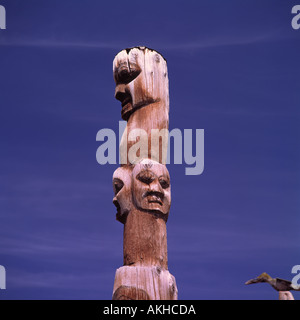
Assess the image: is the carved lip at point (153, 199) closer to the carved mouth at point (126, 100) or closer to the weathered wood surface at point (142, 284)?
the weathered wood surface at point (142, 284)

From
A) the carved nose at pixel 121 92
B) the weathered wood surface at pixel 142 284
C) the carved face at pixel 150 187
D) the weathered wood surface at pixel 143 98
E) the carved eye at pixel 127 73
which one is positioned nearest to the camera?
the weathered wood surface at pixel 142 284

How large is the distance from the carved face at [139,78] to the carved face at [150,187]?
989 mm

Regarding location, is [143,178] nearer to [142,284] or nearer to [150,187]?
[150,187]

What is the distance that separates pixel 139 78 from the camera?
327 inches

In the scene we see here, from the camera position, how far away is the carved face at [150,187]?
24.8 ft

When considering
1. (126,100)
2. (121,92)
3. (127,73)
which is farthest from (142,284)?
(127,73)

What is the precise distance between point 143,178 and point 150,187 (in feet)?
0.49

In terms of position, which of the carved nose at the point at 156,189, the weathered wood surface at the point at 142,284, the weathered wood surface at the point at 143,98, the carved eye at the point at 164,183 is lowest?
the weathered wood surface at the point at 142,284

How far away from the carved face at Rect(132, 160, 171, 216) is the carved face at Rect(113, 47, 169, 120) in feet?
3.25

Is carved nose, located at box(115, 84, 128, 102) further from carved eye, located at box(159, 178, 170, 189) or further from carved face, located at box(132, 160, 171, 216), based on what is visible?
carved eye, located at box(159, 178, 170, 189)

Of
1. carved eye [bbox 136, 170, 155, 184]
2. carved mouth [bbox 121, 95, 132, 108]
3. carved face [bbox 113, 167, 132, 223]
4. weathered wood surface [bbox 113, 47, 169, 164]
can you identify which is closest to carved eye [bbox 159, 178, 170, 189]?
carved eye [bbox 136, 170, 155, 184]

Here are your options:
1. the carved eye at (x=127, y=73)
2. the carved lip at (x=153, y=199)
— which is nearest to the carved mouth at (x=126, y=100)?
the carved eye at (x=127, y=73)

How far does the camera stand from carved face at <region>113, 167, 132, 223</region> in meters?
7.71

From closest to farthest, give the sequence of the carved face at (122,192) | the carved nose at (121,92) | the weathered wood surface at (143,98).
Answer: the carved face at (122,192) < the weathered wood surface at (143,98) < the carved nose at (121,92)
